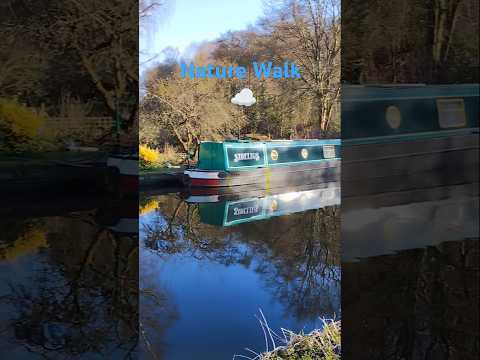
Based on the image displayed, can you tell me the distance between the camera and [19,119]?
2418mm

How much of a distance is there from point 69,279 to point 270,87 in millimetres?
1531

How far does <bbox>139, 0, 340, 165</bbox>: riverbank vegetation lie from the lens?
2.67m

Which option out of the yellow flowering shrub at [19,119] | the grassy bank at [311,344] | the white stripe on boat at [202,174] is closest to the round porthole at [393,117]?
the white stripe on boat at [202,174]

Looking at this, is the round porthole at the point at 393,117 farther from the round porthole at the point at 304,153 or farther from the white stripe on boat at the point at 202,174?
the white stripe on boat at the point at 202,174

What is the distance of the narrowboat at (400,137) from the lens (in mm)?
2617

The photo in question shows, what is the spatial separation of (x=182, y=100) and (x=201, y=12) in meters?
0.50

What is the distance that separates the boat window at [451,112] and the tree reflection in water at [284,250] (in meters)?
0.77

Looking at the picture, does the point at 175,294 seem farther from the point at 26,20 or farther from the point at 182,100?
the point at 26,20

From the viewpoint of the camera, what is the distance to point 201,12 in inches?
104

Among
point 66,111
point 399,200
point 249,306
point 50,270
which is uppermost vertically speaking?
point 66,111

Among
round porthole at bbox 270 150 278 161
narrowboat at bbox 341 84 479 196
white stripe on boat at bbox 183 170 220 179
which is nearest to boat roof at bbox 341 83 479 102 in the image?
narrowboat at bbox 341 84 479 196

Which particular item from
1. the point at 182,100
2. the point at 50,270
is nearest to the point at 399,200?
the point at 182,100

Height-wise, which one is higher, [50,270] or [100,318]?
[50,270]

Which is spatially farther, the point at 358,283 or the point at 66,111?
the point at 358,283
